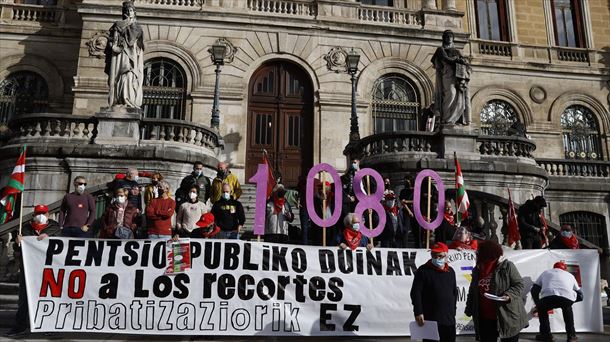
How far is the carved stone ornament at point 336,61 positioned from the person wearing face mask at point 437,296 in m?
15.7

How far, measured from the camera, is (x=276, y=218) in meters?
9.93

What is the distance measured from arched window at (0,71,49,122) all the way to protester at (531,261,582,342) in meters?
20.2

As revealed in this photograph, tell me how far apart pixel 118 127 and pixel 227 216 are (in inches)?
217

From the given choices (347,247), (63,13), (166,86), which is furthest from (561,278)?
(63,13)

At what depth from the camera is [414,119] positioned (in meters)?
21.5

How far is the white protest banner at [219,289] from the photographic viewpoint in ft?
21.7

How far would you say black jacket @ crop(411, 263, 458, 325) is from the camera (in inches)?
211

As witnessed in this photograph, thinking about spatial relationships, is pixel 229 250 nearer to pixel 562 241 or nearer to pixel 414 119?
pixel 562 241

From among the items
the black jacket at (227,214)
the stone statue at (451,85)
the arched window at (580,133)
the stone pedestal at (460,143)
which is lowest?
the black jacket at (227,214)

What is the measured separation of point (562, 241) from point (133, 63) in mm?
11046

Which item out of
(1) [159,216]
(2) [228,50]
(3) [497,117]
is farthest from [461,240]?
(3) [497,117]

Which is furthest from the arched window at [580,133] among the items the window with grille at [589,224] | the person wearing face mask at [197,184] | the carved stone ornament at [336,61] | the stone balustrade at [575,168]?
the person wearing face mask at [197,184]

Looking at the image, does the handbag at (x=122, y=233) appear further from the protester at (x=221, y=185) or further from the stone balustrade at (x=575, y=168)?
the stone balustrade at (x=575, y=168)

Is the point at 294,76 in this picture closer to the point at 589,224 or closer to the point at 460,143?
the point at 460,143
